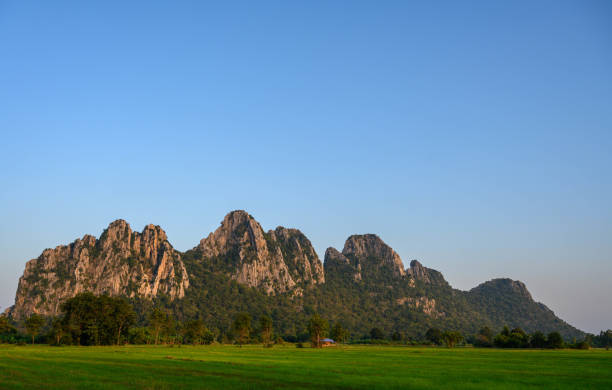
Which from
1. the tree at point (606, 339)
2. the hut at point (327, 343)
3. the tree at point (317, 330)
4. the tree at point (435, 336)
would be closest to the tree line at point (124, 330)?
the tree at point (317, 330)

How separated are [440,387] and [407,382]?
314 centimetres

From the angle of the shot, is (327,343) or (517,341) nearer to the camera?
(517,341)

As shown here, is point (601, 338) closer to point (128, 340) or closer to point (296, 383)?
point (128, 340)

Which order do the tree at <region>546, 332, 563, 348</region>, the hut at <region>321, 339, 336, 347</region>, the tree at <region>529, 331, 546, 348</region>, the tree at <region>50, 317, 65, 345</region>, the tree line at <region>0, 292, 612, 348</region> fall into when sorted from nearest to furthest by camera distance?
the tree at <region>50, 317, 65, 345</region> < the tree line at <region>0, 292, 612, 348</region> < the tree at <region>546, 332, 563, 348</region> < the tree at <region>529, 331, 546, 348</region> < the hut at <region>321, 339, 336, 347</region>

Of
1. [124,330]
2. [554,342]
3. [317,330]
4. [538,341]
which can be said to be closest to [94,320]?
[124,330]

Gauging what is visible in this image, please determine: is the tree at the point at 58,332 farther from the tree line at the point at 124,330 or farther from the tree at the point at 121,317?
the tree at the point at 121,317

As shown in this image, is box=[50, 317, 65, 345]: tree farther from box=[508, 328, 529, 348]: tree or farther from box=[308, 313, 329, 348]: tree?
box=[508, 328, 529, 348]: tree

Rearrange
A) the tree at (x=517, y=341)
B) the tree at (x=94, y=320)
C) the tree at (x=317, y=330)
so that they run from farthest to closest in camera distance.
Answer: the tree at (x=517, y=341), the tree at (x=317, y=330), the tree at (x=94, y=320)

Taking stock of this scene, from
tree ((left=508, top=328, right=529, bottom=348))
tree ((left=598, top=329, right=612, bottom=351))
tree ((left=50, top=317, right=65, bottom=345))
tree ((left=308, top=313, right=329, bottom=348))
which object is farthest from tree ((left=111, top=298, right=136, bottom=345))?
tree ((left=598, top=329, right=612, bottom=351))

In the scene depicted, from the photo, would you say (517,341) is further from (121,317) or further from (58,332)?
(58,332)

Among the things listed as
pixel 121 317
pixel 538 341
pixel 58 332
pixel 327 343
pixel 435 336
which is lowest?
pixel 327 343

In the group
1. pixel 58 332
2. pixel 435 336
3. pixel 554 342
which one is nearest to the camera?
pixel 58 332

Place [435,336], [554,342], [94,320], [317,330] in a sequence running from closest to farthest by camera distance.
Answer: [94,320] → [317,330] → [554,342] → [435,336]

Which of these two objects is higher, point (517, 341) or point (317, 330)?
point (317, 330)
